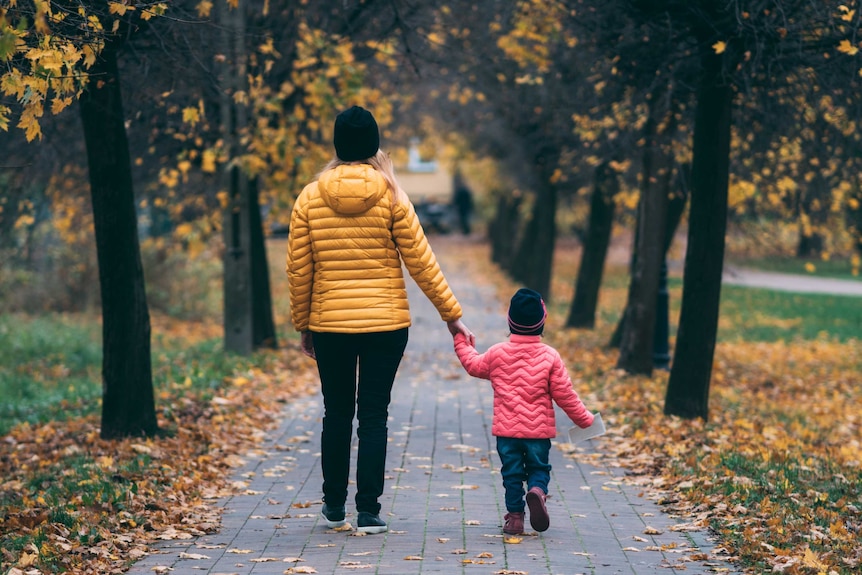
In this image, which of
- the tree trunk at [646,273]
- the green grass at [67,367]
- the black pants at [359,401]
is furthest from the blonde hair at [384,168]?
the tree trunk at [646,273]

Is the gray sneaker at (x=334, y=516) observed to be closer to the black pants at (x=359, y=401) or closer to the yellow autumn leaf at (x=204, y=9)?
the black pants at (x=359, y=401)

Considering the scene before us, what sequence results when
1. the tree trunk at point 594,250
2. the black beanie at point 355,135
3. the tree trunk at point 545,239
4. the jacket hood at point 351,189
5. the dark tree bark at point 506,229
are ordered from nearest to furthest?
the jacket hood at point 351,189
the black beanie at point 355,135
the tree trunk at point 594,250
the tree trunk at point 545,239
the dark tree bark at point 506,229

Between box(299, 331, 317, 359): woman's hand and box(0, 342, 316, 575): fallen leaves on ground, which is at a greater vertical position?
box(299, 331, 317, 359): woman's hand

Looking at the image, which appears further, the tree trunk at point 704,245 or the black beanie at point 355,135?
the tree trunk at point 704,245

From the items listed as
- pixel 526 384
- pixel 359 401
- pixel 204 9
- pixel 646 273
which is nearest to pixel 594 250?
pixel 646 273

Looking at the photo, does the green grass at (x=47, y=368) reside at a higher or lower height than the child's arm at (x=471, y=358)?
lower

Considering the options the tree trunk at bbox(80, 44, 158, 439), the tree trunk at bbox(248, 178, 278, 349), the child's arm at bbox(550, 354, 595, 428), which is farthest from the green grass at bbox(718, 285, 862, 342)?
the child's arm at bbox(550, 354, 595, 428)

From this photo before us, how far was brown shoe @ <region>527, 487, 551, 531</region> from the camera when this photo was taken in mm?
5598

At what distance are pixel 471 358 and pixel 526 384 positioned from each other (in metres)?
0.32

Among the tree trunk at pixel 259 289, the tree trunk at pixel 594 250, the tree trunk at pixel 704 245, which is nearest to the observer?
the tree trunk at pixel 704 245

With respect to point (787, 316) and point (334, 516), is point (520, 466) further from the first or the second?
point (787, 316)

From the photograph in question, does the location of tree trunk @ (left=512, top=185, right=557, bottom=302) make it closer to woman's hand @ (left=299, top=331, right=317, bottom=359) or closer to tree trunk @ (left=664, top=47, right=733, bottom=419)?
tree trunk @ (left=664, top=47, right=733, bottom=419)

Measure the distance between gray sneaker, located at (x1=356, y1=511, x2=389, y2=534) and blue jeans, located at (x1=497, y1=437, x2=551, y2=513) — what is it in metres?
0.66

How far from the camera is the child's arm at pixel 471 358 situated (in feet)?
18.4
